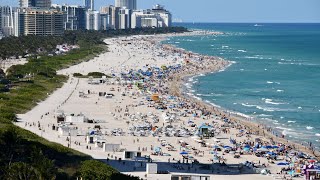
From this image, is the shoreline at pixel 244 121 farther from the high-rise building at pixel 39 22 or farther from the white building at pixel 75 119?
the high-rise building at pixel 39 22

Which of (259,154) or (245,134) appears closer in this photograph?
(259,154)

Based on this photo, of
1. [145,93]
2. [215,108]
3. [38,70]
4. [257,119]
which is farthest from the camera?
[38,70]

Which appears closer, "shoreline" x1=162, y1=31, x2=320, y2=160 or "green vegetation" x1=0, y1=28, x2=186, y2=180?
"green vegetation" x1=0, y1=28, x2=186, y2=180

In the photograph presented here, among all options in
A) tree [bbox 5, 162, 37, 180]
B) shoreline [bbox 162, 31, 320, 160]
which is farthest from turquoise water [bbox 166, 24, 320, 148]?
tree [bbox 5, 162, 37, 180]

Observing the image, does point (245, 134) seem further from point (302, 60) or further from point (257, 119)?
point (302, 60)

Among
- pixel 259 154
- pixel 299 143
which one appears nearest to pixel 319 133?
pixel 299 143

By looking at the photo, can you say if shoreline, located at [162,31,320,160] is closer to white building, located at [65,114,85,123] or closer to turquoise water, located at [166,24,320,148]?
turquoise water, located at [166,24,320,148]
